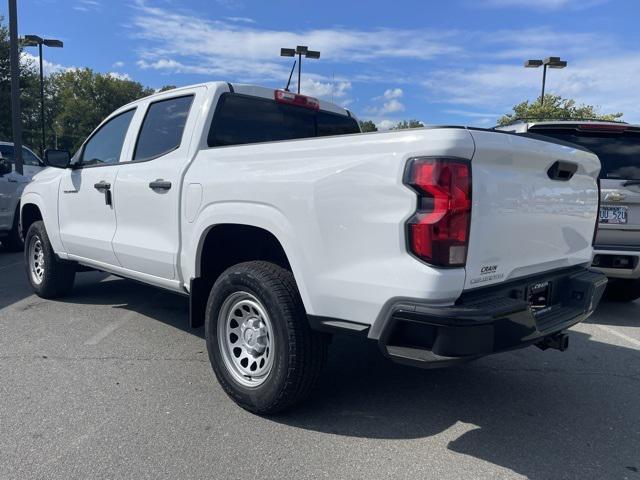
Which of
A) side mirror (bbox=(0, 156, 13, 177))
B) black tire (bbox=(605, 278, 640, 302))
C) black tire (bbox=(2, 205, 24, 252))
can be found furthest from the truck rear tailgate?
black tire (bbox=(2, 205, 24, 252))

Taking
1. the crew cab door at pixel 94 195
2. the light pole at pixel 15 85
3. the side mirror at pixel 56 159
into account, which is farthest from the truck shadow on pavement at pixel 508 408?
the light pole at pixel 15 85

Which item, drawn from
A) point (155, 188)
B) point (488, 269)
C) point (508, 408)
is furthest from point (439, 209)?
point (155, 188)

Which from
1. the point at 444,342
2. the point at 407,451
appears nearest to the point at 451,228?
the point at 444,342

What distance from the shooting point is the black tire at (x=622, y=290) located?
6.23 m

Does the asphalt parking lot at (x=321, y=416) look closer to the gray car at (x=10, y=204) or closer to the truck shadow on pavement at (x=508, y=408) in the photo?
the truck shadow on pavement at (x=508, y=408)

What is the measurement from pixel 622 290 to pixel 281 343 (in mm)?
5250

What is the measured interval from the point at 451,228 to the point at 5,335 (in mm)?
4213

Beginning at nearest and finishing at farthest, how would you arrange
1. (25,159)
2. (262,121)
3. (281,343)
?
(281,343), (262,121), (25,159)

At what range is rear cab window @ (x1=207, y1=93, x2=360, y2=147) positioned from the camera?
3934 mm

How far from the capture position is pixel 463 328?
7.79ft

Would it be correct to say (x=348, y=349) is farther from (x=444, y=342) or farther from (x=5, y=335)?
(x=5, y=335)

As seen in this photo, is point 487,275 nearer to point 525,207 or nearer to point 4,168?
point 525,207

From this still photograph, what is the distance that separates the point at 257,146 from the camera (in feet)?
10.6

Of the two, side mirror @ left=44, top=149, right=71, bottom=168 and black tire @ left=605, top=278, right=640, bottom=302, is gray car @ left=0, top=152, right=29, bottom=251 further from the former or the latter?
black tire @ left=605, top=278, right=640, bottom=302
